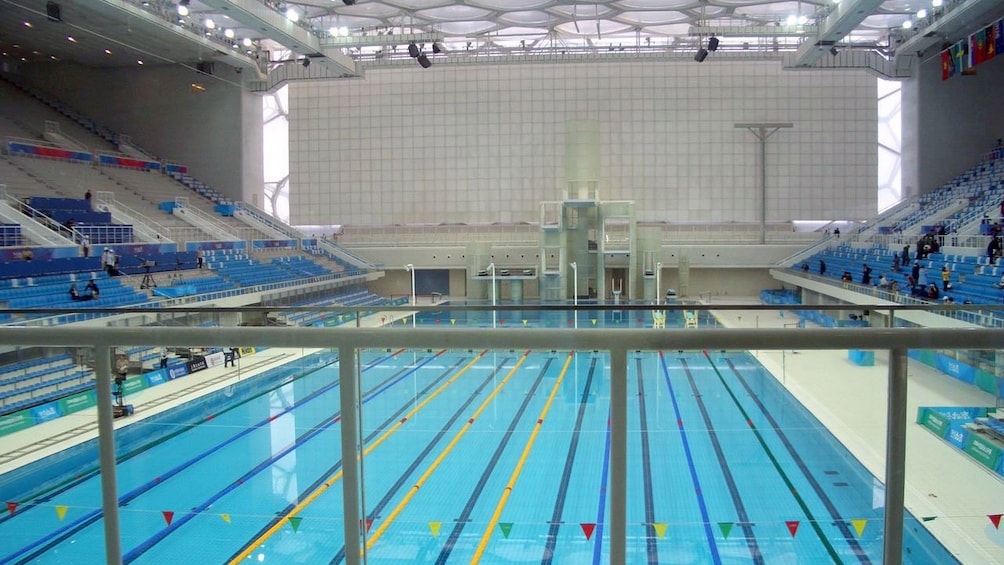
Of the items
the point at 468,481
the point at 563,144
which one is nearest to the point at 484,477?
the point at 468,481

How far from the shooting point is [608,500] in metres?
1.42

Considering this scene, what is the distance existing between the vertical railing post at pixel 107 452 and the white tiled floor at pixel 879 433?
0.12 feet

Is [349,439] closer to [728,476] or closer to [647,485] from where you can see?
[647,485]

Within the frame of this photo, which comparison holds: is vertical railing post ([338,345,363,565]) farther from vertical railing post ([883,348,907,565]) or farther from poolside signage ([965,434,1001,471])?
poolside signage ([965,434,1001,471])

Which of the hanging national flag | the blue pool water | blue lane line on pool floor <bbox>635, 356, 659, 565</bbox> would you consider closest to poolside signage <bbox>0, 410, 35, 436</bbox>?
the blue pool water

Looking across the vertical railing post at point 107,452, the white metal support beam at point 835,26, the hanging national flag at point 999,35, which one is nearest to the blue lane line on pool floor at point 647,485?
the vertical railing post at point 107,452

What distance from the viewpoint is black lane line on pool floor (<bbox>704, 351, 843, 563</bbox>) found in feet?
5.51

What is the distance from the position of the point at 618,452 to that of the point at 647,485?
507 millimetres

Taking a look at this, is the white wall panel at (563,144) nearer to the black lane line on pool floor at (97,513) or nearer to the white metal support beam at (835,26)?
the white metal support beam at (835,26)

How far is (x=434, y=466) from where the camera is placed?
235 cm

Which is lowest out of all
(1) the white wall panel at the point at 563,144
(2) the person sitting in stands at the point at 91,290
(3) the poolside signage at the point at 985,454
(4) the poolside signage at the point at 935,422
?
(2) the person sitting in stands at the point at 91,290

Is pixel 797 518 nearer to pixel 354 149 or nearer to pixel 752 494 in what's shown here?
pixel 752 494

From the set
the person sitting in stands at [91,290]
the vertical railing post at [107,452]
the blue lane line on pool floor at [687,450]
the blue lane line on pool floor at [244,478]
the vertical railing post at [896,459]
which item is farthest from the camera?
the person sitting in stands at [91,290]

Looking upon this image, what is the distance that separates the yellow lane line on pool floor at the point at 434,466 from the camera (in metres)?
1.61
